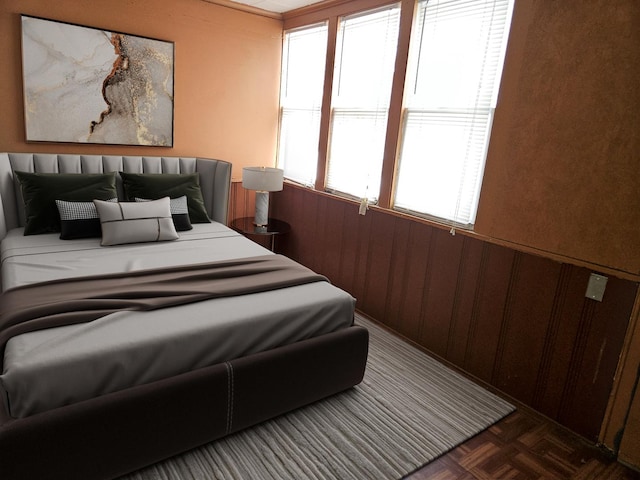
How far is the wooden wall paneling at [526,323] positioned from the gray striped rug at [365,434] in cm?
16

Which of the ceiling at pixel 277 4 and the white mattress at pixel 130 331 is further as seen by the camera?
the ceiling at pixel 277 4

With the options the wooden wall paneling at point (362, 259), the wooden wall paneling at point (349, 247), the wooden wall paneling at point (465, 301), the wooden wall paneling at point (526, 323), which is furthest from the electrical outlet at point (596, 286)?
the wooden wall paneling at point (349, 247)

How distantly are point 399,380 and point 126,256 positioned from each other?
6.27 ft

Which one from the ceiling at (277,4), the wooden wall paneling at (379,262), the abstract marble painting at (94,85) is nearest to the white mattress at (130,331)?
the wooden wall paneling at (379,262)

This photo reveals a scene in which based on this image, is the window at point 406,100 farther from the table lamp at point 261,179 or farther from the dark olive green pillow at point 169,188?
the dark olive green pillow at point 169,188

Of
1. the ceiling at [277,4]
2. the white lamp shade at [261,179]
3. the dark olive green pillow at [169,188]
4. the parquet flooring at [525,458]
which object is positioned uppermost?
the ceiling at [277,4]

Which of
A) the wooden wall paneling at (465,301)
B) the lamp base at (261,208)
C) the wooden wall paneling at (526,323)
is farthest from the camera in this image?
the lamp base at (261,208)

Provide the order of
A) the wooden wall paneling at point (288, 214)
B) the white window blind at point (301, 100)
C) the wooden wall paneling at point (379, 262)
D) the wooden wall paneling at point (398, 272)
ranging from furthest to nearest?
the wooden wall paneling at point (288, 214) → the white window blind at point (301, 100) → the wooden wall paneling at point (379, 262) → the wooden wall paneling at point (398, 272)

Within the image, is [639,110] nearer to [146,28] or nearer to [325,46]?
[325,46]

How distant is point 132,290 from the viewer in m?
2.10

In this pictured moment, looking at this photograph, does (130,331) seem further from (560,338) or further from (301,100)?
(301,100)

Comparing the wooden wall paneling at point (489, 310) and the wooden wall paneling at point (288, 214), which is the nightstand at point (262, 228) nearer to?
the wooden wall paneling at point (288, 214)

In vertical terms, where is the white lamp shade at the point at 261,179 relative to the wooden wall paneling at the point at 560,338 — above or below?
above

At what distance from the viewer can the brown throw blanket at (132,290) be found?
181cm
